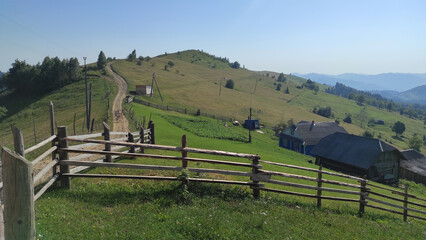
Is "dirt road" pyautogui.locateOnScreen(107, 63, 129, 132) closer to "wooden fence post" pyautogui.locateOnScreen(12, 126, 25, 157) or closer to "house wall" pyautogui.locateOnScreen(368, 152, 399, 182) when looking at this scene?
"wooden fence post" pyautogui.locateOnScreen(12, 126, 25, 157)

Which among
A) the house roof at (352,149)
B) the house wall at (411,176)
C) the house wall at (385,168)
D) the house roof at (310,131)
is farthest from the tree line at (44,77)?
the house wall at (411,176)

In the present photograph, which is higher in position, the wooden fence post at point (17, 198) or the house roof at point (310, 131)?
the wooden fence post at point (17, 198)

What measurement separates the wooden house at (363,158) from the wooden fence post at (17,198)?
3751 centimetres

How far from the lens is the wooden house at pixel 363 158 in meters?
34.3

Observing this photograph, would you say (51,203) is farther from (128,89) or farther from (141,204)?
(128,89)

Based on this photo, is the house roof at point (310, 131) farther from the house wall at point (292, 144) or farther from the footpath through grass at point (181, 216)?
the footpath through grass at point (181, 216)

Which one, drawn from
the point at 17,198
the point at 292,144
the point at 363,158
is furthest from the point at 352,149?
the point at 17,198

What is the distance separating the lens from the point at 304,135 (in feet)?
170

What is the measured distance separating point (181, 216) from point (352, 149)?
119 feet

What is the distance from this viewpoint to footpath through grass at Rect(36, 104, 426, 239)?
6090mm

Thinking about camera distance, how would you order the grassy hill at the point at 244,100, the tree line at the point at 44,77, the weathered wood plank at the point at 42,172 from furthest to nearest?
1. the grassy hill at the point at 244,100
2. the tree line at the point at 44,77
3. the weathered wood plank at the point at 42,172

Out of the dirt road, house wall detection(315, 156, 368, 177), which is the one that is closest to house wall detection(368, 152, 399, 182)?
house wall detection(315, 156, 368, 177)

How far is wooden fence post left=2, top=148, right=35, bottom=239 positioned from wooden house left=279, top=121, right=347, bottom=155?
51613 mm

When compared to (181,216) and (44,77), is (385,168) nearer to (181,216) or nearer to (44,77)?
(181,216)
